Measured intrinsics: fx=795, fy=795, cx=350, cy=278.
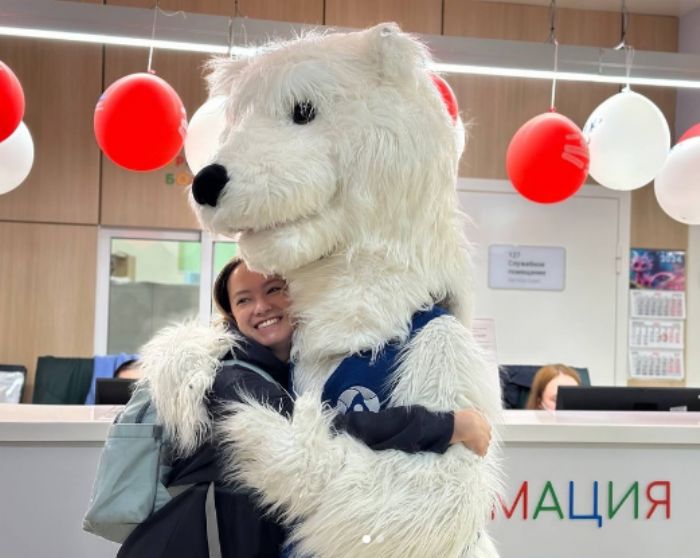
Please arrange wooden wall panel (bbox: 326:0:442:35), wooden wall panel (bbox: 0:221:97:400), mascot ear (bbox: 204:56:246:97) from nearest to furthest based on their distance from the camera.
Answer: mascot ear (bbox: 204:56:246:97), wooden wall panel (bbox: 0:221:97:400), wooden wall panel (bbox: 326:0:442:35)

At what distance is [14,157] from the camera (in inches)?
127

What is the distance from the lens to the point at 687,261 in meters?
5.38

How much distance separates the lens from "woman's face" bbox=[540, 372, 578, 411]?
3.68 metres

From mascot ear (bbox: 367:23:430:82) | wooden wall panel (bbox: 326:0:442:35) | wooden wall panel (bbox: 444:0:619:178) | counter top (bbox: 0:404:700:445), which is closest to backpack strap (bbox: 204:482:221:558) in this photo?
mascot ear (bbox: 367:23:430:82)

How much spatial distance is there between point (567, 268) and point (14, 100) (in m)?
3.68

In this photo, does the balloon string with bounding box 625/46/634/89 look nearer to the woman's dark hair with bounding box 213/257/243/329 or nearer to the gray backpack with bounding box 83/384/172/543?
the woman's dark hair with bounding box 213/257/243/329

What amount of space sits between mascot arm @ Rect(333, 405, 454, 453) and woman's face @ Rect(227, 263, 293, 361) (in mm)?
227

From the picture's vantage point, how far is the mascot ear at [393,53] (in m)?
1.25

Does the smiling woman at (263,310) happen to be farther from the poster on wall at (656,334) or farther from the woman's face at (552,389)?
the poster on wall at (656,334)

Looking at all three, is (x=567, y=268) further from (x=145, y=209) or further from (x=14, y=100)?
(x=14, y=100)

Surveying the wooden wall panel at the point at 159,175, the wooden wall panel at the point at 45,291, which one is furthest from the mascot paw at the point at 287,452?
the wooden wall panel at the point at 45,291

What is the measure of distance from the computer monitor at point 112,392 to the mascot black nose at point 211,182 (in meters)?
1.66

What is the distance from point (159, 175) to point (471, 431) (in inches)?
158

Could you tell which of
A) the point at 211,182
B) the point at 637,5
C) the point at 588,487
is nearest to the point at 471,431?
the point at 211,182
